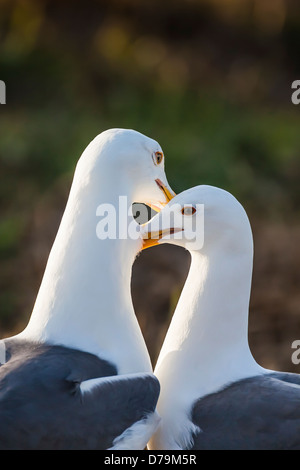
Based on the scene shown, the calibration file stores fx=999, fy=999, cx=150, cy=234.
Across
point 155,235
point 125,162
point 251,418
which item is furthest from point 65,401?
point 125,162

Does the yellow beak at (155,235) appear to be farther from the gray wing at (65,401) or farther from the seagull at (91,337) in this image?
the gray wing at (65,401)

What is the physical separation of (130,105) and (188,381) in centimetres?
494

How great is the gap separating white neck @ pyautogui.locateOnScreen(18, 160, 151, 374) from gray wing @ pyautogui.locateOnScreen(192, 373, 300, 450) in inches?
9.3

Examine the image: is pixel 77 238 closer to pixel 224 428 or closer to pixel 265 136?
pixel 224 428

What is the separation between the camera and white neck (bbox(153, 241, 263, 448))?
9.03 ft

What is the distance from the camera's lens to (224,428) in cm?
257

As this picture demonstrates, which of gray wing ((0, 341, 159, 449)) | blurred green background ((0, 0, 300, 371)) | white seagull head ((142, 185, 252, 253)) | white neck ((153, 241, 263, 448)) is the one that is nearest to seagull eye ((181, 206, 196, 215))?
white seagull head ((142, 185, 252, 253))

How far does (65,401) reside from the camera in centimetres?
244

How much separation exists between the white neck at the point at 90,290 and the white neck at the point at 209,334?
10cm

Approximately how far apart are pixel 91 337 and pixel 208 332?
13.2 inches

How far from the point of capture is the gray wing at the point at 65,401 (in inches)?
93.4

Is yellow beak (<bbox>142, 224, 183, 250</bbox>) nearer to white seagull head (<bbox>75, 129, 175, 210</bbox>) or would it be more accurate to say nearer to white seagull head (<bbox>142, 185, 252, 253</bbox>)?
white seagull head (<bbox>142, 185, 252, 253</bbox>)

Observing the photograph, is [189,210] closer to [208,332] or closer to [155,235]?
[155,235]

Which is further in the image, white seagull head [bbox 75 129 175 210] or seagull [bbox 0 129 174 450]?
white seagull head [bbox 75 129 175 210]
